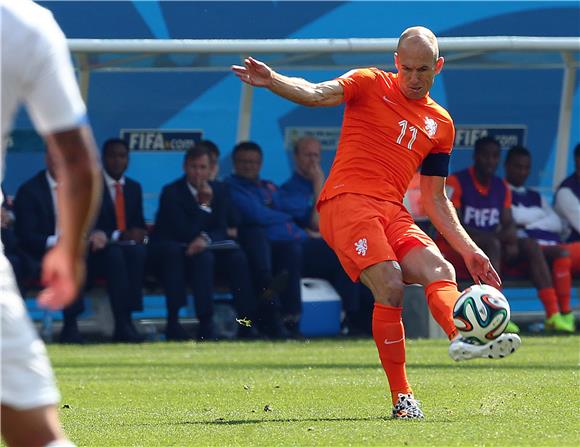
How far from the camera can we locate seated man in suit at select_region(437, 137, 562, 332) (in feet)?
48.9

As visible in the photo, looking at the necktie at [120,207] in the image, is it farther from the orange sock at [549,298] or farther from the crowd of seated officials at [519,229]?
the orange sock at [549,298]

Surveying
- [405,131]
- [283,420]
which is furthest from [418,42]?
[283,420]

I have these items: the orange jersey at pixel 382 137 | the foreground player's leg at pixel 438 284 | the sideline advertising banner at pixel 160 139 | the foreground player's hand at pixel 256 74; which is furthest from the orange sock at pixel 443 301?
the sideline advertising banner at pixel 160 139

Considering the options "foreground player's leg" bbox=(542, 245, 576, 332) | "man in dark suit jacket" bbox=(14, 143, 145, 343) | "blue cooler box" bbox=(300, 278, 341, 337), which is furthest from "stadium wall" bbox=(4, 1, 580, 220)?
"blue cooler box" bbox=(300, 278, 341, 337)

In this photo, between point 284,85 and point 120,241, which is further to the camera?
A: point 120,241

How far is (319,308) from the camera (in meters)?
14.8

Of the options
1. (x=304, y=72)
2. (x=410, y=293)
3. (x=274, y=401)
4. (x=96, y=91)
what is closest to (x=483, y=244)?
(x=410, y=293)

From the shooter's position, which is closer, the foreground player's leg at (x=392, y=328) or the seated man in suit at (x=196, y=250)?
the foreground player's leg at (x=392, y=328)

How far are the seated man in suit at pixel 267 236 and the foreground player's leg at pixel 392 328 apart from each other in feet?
21.6

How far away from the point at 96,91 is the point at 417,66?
8.36m

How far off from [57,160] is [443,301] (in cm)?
369

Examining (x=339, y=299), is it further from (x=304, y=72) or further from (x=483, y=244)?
(x=304, y=72)

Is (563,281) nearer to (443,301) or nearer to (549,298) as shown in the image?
(549,298)

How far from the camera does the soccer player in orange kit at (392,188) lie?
747 centimetres
